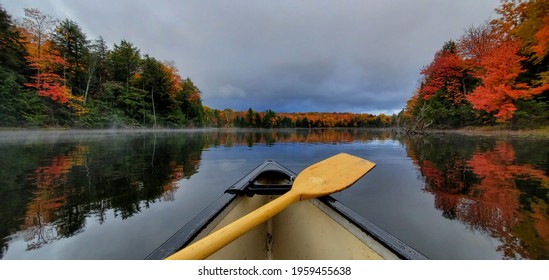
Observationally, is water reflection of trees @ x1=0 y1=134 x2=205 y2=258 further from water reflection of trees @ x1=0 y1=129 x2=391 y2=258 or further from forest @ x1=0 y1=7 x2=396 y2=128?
forest @ x1=0 y1=7 x2=396 y2=128

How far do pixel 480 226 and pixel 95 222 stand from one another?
515cm

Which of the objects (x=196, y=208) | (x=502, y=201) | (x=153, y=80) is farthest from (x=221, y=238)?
(x=153, y=80)

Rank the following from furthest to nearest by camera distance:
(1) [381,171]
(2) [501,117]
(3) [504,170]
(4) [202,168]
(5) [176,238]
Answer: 1. (2) [501,117]
2. (4) [202,168]
3. (1) [381,171]
4. (3) [504,170]
5. (5) [176,238]

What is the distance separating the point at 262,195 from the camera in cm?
282

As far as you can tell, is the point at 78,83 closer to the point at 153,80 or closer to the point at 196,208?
the point at 153,80

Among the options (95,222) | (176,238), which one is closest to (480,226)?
(176,238)

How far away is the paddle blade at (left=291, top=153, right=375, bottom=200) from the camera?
6.89ft

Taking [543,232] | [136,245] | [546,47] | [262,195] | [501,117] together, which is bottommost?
[136,245]

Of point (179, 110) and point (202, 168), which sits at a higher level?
point (179, 110)

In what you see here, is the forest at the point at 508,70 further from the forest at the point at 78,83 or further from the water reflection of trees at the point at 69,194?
the forest at the point at 78,83

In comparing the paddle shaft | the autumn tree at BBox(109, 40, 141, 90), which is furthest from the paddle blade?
the autumn tree at BBox(109, 40, 141, 90)

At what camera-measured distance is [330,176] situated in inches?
→ 96.9

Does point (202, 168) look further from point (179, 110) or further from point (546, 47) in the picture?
point (179, 110)

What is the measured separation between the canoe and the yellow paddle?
0.56 feet
